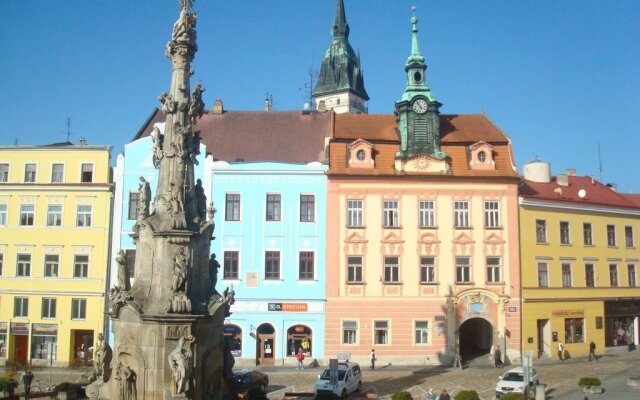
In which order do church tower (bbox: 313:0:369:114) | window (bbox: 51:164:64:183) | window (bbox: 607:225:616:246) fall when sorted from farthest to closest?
church tower (bbox: 313:0:369:114) → window (bbox: 607:225:616:246) → window (bbox: 51:164:64:183)

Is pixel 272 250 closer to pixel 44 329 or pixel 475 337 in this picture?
pixel 44 329

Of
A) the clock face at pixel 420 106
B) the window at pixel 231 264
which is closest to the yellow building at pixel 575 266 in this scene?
the clock face at pixel 420 106

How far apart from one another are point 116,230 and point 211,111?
987 cm

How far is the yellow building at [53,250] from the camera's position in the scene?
3588cm

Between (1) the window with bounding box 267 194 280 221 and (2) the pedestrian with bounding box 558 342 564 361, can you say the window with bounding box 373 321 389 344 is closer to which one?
(1) the window with bounding box 267 194 280 221

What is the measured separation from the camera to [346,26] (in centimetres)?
9700

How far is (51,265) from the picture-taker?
3650 centimetres

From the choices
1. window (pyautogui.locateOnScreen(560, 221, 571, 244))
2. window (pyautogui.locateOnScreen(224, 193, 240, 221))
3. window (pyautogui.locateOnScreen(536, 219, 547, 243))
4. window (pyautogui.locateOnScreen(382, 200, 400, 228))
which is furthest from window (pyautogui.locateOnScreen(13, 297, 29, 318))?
window (pyautogui.locateOnScreen(560, 221, 571, 244))

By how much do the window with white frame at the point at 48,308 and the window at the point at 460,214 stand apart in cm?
2218

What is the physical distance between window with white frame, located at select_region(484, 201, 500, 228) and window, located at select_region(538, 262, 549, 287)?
3712mm

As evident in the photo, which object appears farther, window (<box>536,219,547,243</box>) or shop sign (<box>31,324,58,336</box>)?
window (<box>536,219,547,243</box>)

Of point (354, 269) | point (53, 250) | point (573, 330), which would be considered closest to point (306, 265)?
point (354, 269)

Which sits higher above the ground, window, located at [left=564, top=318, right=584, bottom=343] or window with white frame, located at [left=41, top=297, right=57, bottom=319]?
window with white frame, located at [left=41, top=297, right=57, bottom=319]

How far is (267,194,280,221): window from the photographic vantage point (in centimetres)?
3612
